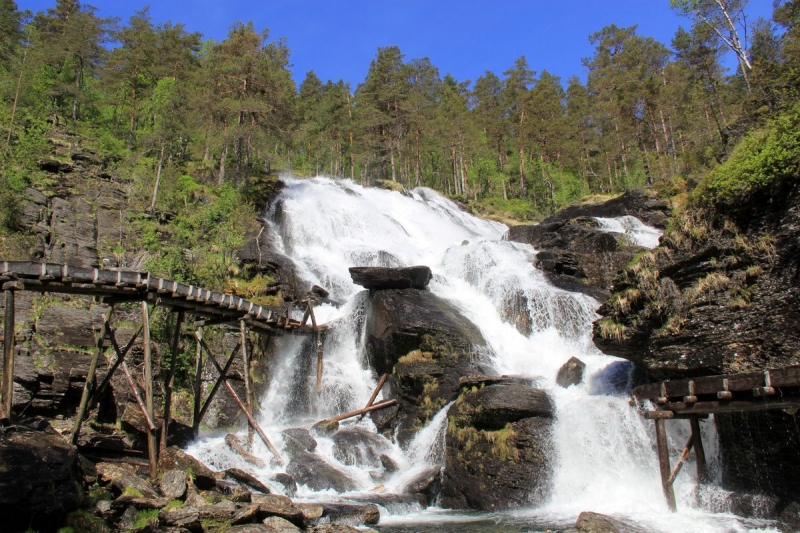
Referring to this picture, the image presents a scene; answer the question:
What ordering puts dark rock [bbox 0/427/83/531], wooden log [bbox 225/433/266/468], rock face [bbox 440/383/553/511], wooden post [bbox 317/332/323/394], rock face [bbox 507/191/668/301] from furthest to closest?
1. rock face [bbox 507/191/668/301]
2. wooden post [bbox 317/332/323/394]
3. wooden log [bbox 225/433/266/468]
4. rock face [bbox 440/383/553/511]
5. dark rock [bbox 0/427/83/531]

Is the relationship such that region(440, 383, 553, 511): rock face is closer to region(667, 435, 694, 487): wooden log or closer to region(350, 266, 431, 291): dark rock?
region(667, 435, 694, 487): wooden log

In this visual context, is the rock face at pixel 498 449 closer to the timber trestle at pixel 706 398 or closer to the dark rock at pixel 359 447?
the dark rock at pixel 359 447

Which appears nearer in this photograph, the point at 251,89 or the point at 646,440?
the point at 646,440

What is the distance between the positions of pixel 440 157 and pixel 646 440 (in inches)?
1815

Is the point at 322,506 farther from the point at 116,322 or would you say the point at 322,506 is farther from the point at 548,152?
the point at 548,152

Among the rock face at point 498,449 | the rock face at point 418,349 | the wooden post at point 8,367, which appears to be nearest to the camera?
the wooden post at point 8,367

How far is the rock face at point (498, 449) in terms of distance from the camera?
13305 millimetres

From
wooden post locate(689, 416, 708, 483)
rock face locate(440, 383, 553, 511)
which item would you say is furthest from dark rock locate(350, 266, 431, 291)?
wooden post locate(689, 416, 708, 483)

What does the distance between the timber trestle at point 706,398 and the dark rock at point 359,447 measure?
7.75 meters

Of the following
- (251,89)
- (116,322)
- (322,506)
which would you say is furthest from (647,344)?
(251,89)

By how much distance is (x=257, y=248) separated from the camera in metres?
25.9

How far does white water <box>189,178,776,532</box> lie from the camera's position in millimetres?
12875

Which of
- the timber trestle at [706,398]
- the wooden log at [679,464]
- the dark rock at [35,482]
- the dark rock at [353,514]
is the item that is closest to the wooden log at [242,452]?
the dark rock at [353,514]

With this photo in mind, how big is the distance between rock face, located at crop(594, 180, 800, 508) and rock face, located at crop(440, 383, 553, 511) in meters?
3.09
